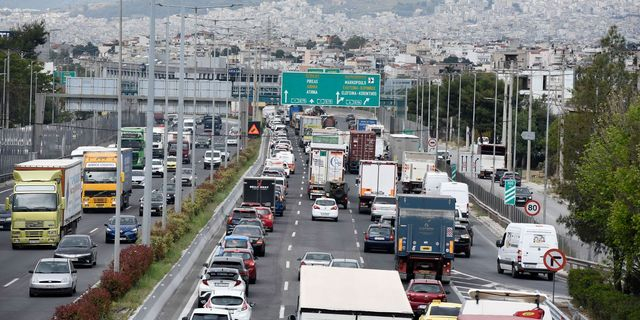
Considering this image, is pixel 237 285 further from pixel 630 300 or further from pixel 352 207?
pixel 352 207

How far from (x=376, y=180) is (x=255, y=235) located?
2362 centimetres

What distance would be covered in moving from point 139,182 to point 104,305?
59.9m

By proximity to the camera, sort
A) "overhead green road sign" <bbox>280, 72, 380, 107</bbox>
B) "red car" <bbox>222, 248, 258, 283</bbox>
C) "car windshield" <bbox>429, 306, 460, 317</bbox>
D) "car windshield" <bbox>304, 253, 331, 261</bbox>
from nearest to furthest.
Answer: "car windshield" <bbox>429, 306, 460, 317</bbox>
"red car" <bbox>222, 248, 258, 283</bbox>
"car windshield" <bbox>304, 253, 331, 261</bbox>
"overhead green road sign" <bbox>280, 72, 380, 107</bbox>

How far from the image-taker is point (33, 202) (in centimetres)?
5328

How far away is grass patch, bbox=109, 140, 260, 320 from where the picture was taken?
34.2m

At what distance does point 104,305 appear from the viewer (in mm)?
31359

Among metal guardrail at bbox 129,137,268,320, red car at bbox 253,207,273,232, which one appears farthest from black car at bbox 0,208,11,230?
red car at bbox 253,207,273,232

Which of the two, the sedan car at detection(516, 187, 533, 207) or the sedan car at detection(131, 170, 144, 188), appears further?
the sedan car at detection(131, 170, 144, 188)

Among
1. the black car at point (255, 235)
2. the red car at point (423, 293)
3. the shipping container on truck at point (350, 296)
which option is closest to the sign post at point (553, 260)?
the red car at point (423, 293)

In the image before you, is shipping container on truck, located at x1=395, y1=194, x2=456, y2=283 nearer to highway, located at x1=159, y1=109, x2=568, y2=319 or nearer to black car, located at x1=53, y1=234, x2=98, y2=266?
highway, located at x1=159, y1=109, x2=568, y2=319

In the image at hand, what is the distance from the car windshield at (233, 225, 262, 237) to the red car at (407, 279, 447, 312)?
16358mm

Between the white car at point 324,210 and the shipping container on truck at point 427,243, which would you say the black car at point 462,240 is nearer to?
the shipping container on truck at point 427,243

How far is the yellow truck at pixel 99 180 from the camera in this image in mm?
70812

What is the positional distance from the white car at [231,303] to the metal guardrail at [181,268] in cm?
174
